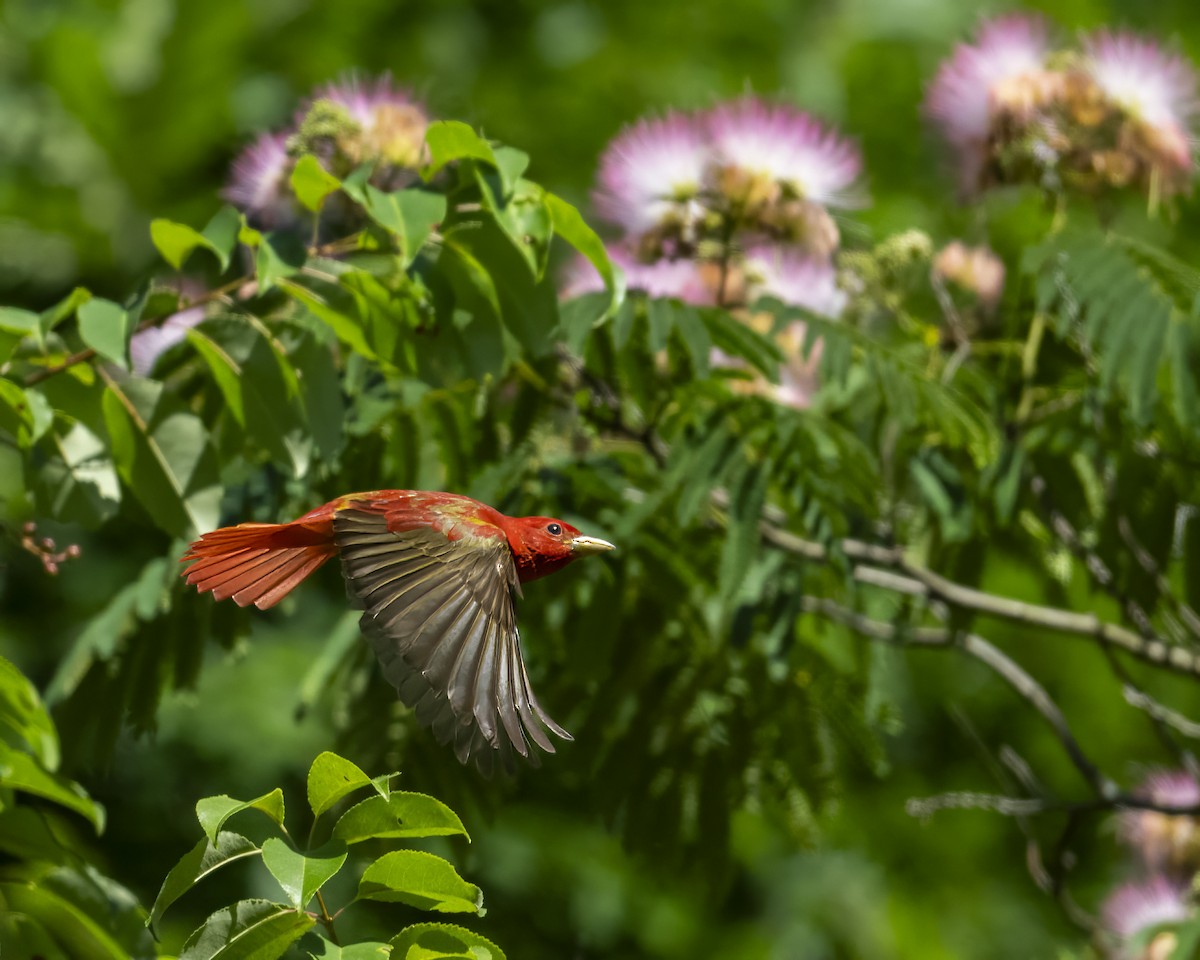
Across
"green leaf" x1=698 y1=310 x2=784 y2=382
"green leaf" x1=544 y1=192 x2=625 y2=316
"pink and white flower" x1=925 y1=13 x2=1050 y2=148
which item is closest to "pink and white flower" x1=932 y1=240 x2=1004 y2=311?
"pink and white flower" x1=925 y1=13 x2=1050 y2=148

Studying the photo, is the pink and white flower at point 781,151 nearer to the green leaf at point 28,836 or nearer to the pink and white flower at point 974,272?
the pink and white flower at point 974,272

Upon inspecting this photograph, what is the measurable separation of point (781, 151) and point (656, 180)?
240 mm

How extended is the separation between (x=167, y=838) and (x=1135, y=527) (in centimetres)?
426

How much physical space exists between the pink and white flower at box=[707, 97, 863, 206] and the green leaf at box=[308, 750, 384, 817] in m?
1.86

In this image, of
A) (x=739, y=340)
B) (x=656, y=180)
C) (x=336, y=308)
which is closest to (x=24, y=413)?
(x=336, y=308)

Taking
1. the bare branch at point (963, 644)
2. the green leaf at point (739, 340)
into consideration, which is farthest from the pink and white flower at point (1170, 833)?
the green leaf at point (739, 340)

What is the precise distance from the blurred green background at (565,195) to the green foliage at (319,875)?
449 centimetres

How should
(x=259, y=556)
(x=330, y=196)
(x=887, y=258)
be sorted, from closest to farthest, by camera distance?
(x=259, y=556), (x=330, y=196), (x=887, y=258)

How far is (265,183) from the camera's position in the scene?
2.91 meters

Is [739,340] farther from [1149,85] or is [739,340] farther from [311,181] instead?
[1149,85]

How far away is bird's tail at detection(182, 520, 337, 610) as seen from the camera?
6.82 ft

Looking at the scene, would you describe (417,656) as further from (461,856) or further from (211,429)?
(461,856)

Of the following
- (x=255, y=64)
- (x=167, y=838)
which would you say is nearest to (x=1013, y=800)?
(x=167, y=838)

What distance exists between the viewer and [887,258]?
3084 millimetres
